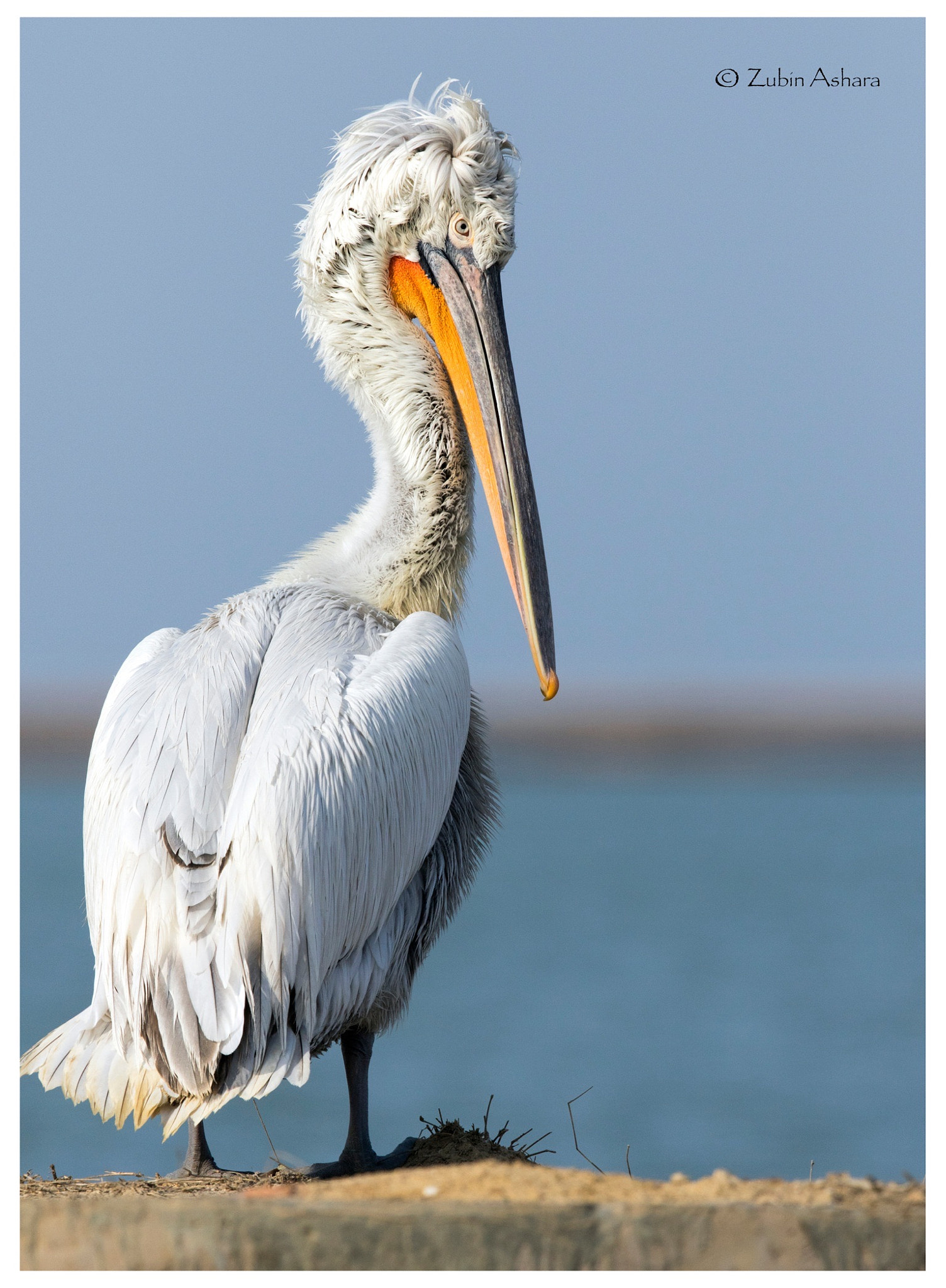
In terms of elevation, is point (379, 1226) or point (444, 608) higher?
point (444, 608)

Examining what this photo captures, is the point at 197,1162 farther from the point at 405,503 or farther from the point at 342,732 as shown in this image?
the point at 405,503

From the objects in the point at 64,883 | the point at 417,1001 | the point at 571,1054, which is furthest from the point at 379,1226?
the point at 64,883

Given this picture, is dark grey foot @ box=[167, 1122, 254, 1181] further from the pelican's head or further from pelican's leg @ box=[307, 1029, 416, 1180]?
the pelican's head

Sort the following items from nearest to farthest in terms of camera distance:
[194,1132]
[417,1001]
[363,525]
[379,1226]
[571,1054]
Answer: [379,1226], [194,1132], [363,525], [571,1054], [417,1001]

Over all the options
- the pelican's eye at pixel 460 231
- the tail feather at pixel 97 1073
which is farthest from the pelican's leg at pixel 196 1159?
the pelican's eye at pixel 460 231

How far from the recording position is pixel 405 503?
4.45 m

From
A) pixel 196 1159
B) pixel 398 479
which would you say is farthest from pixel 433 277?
pixel 196 1159

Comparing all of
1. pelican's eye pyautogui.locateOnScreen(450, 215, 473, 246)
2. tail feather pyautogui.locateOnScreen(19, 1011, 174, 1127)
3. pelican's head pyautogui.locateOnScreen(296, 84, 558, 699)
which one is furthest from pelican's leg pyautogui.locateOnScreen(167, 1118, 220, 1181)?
pelican's eye pyautogui.locateOnScreen(450, 215, 473, 246)

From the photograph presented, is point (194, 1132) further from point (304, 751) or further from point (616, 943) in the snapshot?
point (616, 943)

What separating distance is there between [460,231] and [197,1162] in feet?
9.38

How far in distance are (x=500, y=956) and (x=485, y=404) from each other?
3692cm

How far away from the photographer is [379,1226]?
7.45ft

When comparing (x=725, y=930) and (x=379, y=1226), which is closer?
(x=379, y=1226)

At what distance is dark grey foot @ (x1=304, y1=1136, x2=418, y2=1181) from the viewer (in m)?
3.81
